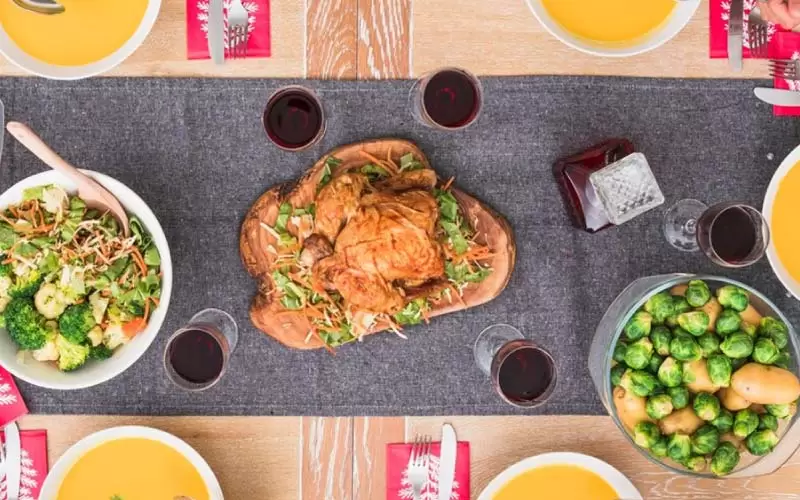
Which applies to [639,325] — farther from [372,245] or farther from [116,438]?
[116,438]

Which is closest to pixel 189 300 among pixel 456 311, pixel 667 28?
pixel 456 311

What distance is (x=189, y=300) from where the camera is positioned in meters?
1.50

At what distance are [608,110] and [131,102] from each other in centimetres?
109

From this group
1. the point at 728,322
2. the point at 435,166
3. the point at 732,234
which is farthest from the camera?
the point at 435,166

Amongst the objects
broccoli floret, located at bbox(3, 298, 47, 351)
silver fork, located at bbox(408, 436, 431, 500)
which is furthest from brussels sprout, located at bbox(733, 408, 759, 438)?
broccoli floret, located at bbox(3, 298, 47, 351)

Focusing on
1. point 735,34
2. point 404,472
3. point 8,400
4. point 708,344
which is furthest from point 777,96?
point 8,400

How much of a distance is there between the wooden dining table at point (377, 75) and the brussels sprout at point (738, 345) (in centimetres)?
32

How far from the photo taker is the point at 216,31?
146 centimetres

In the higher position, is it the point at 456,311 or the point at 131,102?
the point at 131,102

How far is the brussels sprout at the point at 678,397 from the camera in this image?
1.33m

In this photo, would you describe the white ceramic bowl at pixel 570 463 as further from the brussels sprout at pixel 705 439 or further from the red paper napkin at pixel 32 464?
the red paper napkin at pixel 32 464

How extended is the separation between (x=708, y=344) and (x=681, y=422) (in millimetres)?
165

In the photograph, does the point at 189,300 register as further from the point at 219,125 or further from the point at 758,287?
the point at 758,287

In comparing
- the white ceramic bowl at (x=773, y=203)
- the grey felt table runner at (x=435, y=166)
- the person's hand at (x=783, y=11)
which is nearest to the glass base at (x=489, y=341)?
the grey felt table runner at (x=435, y=166)
